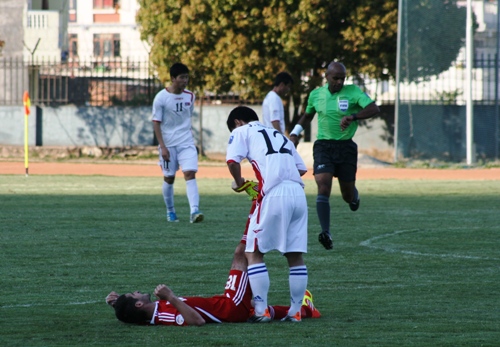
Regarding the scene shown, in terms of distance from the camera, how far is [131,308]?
23.8ft

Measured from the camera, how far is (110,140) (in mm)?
38094

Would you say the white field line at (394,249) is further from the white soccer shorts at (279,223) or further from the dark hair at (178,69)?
the white soccer shorts at (279,223)

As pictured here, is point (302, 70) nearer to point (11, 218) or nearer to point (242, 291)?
point (11, 218)

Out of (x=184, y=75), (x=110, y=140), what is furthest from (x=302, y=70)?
(x=184, y=75)

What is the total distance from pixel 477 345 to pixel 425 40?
25.6 metres

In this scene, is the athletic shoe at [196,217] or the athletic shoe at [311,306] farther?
the athletic shoe at [196,217]

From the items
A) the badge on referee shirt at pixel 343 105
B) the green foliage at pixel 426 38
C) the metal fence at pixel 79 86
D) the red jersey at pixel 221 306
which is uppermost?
the green foliage at pixel 426 38

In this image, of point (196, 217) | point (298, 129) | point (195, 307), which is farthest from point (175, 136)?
point (195, 307)

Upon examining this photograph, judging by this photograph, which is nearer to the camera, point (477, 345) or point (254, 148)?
point (477, 345)

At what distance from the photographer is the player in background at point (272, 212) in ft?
24.8

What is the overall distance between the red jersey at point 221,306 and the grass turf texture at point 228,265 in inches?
3.9

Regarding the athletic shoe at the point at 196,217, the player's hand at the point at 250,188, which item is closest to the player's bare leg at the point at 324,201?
the athletic shoe at the point at 196,217

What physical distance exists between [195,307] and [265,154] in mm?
1309

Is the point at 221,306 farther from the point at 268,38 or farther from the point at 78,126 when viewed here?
the point at 78,126
